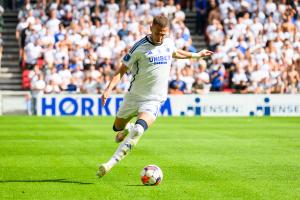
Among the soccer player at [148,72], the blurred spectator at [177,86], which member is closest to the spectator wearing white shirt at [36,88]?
the blurred spectator at [177,86]

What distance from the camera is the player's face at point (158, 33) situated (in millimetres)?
12180

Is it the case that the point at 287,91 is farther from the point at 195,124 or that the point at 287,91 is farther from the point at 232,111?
the point at 195,124

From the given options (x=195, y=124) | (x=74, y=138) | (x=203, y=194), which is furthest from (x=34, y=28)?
(x=203, y=194)

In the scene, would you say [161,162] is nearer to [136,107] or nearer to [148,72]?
[136,107]

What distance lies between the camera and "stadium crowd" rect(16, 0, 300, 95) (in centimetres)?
3222

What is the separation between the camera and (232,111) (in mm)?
32469

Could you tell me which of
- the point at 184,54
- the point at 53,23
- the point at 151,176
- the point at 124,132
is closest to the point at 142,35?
the point at 53,23

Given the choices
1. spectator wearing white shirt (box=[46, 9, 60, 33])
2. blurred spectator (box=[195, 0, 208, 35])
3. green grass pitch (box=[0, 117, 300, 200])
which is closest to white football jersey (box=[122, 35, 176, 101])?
green grass pitch (box=[0, 117, 300, 200])

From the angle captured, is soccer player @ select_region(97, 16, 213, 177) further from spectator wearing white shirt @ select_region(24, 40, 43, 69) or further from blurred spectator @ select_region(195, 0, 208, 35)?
blurred spectator @ select_region(195, 0, 208, 35)

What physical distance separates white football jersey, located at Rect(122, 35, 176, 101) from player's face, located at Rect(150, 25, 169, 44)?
0.11 metres

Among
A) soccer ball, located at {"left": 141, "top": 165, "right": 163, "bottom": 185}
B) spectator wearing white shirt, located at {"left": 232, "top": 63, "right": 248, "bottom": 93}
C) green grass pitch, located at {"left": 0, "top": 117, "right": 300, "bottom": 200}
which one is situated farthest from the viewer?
spectator wearing white shirt, located at {"left": 232, "top": 63, "right": 248, "bottom": 93}

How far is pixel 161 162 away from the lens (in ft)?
47.2

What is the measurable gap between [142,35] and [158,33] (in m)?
21.7

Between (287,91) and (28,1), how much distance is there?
11.5 metres
